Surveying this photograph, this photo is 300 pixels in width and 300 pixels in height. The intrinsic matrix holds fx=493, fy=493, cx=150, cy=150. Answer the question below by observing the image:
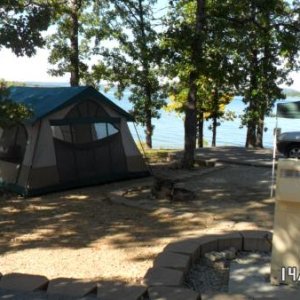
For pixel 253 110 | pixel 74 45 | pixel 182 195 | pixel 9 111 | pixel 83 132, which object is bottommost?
pixel 182 195

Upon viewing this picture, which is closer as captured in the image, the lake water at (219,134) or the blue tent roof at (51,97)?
the blue tent roof at (51,97)

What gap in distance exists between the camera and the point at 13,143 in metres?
10.0

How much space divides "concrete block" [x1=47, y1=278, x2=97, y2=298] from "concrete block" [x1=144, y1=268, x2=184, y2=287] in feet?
1.58

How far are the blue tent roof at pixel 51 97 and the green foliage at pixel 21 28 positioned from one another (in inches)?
56.3

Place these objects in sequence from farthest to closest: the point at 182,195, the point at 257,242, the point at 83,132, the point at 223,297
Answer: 1. the point at 83,132
2. the point at 182,195
3. the point at 257,242
4. the point at 223,297

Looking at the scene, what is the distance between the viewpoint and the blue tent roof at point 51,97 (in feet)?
31.4

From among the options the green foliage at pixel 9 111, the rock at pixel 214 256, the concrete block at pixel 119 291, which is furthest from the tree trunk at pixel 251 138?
the concrete block at pixel 119 291

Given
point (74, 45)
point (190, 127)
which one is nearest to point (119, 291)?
point (190, 127)

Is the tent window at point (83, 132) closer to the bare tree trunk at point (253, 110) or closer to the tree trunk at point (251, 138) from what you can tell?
the bare tree trunk at point (253, 110)

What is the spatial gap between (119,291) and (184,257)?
943 millimetres

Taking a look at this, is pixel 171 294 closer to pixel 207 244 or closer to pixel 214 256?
pixel 214 256

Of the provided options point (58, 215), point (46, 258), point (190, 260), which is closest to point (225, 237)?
point (190, 260)

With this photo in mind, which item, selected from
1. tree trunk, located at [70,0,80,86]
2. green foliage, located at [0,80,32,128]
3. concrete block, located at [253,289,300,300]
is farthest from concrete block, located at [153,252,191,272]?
tree trunk, located at [70,0,80,86]

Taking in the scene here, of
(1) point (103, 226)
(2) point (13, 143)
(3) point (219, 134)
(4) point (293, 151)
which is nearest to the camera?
(1) point (103, 226)
